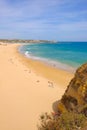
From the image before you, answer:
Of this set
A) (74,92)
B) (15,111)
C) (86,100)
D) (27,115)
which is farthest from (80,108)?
(15,111)

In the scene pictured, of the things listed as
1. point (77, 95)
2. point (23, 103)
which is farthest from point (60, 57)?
point (77, 95)

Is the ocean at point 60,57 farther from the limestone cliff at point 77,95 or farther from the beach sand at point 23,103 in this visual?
the limestone cliff at point 77,95

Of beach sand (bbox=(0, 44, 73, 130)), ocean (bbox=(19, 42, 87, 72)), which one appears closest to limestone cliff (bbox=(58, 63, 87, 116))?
beach sand (bbox=(0, 44, 73, 130))

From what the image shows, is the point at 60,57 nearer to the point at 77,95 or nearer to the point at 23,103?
the point at 23,103

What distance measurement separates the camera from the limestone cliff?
6.10 m

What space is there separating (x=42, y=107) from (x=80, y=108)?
240 centimetres

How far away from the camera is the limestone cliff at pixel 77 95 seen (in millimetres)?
6100

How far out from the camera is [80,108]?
566cm

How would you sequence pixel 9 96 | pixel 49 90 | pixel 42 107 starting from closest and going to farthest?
1. pixel 42 107
2. pixel 9 96
3. pixel 49 90

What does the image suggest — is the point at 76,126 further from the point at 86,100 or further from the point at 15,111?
the point at 15,111

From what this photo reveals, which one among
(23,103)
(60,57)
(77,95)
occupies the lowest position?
(60,57)

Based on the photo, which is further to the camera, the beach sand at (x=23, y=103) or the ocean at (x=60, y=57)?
the ocean at (x=60, y=57)

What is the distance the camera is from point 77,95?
640 cm

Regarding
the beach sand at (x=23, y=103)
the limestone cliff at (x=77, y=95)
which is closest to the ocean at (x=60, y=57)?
the beach sand at (x=23, y=103)
